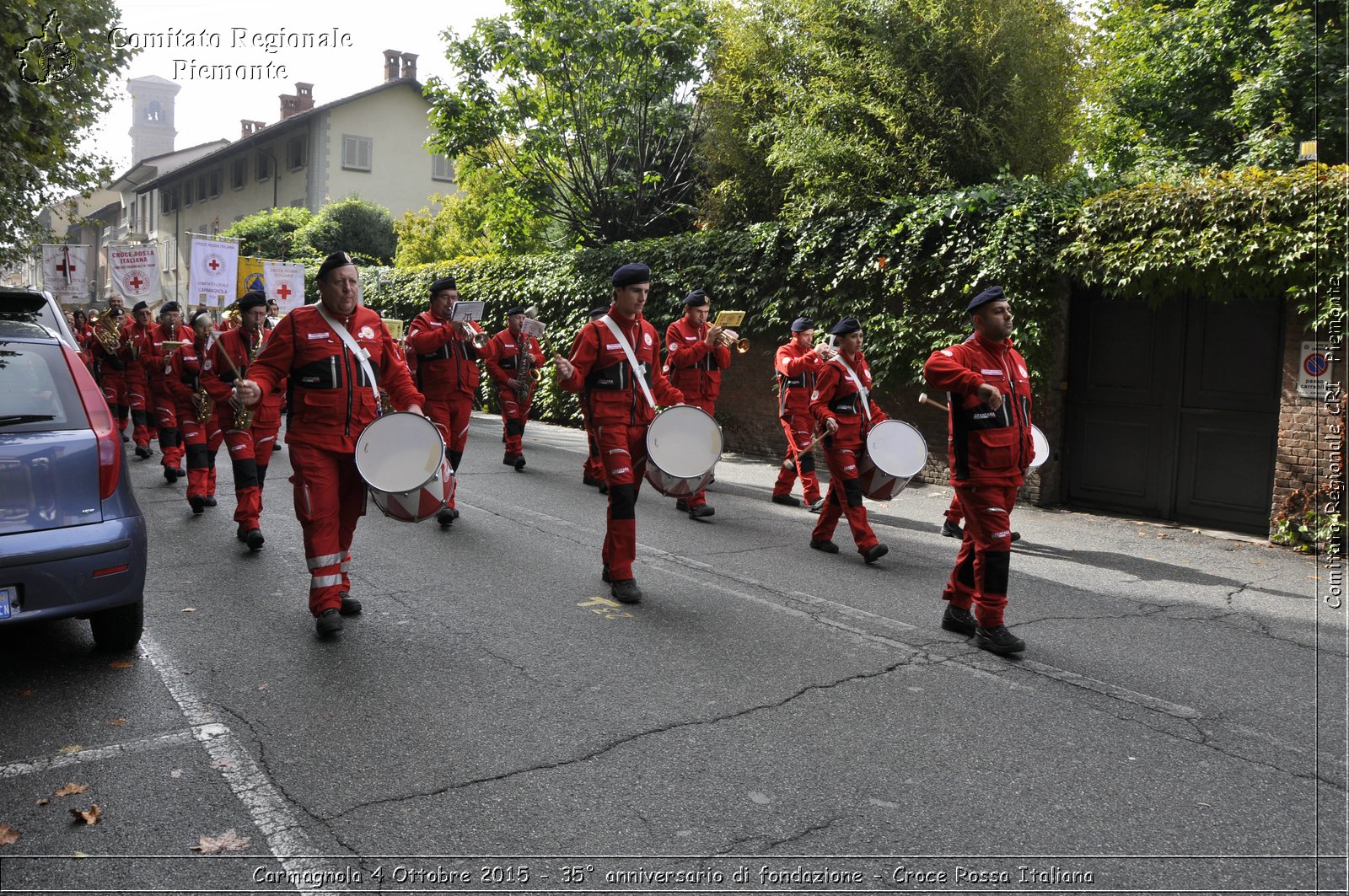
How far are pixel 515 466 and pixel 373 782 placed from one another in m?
9.15

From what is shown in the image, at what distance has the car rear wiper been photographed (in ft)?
15.4

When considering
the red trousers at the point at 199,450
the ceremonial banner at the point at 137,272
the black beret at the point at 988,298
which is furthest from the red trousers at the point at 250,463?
the ceremonial banner at the point at 137,272

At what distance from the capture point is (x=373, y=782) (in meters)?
3.78

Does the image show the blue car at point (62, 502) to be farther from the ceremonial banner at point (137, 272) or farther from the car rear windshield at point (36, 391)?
the ceremonial banner at point (137, 272)

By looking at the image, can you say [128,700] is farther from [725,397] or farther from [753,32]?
[753,32]

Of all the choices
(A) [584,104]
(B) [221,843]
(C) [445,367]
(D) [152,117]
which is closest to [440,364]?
(C) [445,367]

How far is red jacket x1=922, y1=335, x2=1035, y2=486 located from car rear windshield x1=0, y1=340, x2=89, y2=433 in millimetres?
4261

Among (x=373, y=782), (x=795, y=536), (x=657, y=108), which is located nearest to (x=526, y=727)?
(x=373, y=782)

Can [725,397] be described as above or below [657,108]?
below

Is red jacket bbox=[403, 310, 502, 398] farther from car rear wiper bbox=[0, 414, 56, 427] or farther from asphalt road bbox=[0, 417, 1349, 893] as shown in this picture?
car rear wiper bbox=[0, 414, 56, 427]

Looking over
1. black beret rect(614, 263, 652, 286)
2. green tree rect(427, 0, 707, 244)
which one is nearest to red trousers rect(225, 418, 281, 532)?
A: black beret rect(614, 263, 652, 286)

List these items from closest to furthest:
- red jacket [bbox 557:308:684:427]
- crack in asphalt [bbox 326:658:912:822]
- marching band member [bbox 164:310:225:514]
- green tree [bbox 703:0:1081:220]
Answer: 1. crack in asphalt [bbox 326:658:912:822]
2. red jacket [bbox 557:308:684:427]
3. marching band member [bbox 164:310:225:514]
4. green tree [bbox 703:0:1081:220]

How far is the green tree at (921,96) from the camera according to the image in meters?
18.7

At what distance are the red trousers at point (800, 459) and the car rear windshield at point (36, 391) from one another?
23.0 feet
